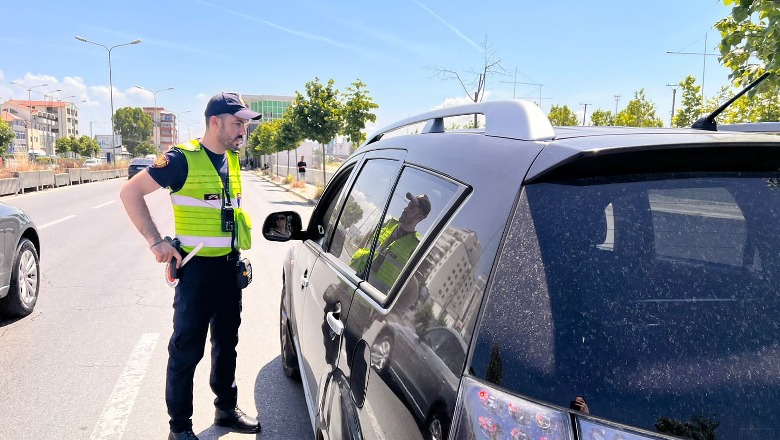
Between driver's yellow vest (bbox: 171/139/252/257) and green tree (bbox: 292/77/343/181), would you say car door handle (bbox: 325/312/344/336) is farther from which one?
green tree (bbox: 292/77/343/181)

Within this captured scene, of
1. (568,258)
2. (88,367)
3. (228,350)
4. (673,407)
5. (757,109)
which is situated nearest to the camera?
(673,407)

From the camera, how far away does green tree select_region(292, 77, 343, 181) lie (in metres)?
27.6

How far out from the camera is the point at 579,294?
1.21m

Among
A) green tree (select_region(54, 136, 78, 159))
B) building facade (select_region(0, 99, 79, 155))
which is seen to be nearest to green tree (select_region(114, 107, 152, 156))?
building facade (select_region(0, 99, 79, 155))

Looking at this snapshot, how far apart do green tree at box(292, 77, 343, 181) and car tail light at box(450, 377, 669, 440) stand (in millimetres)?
26598

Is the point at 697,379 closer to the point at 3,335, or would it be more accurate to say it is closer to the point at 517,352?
the point at 517,352

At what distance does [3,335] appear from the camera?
16.5ft

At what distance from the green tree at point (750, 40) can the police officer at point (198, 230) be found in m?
3.76

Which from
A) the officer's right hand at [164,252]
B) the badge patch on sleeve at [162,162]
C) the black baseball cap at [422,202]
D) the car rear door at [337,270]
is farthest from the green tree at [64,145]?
the black baseball cap at [422,202]

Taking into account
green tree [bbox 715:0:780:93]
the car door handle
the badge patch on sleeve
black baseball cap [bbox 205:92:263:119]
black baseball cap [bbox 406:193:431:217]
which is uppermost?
green tree [bbox 715:0:780:93]

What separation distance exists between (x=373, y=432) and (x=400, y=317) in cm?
34

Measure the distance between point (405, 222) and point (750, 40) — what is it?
14.6 feet

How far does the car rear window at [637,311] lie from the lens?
1109mm

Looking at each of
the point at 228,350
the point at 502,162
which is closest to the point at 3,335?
the point at 228,350
